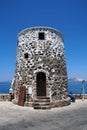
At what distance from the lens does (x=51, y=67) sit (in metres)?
18.0

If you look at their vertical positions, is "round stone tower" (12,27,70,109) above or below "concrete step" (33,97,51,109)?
above

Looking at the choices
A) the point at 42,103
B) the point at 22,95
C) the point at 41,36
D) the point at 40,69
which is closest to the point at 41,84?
the point at 40,69

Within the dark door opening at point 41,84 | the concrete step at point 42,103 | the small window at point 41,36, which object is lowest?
the concrete step at point 42,103

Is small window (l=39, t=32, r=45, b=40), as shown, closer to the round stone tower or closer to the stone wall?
the round stone tower

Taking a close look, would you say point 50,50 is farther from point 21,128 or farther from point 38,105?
point 21,128

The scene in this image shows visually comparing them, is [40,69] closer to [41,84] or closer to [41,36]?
[41,84]

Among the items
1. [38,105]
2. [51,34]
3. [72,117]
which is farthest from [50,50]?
[72,117]

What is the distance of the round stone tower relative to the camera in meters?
17.7

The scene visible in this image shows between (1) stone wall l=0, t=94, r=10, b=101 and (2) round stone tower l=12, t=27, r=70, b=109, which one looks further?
(1) stone wall l=0, t=94, r=10, b=101

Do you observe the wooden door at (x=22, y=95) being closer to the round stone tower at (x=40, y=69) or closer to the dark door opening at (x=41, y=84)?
the round stone tower at (x=40, y=69)

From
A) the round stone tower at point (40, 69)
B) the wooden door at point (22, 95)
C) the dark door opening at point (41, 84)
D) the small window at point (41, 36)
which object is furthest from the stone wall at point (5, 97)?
the small window at point (41, 36)

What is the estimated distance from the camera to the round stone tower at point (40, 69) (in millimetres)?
17703

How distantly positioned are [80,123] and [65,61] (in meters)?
9.76

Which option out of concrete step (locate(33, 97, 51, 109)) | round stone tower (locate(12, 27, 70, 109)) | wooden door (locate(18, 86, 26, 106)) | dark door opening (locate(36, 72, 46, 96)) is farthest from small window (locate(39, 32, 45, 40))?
concrete step (locate(33, 97, 51, 109))
